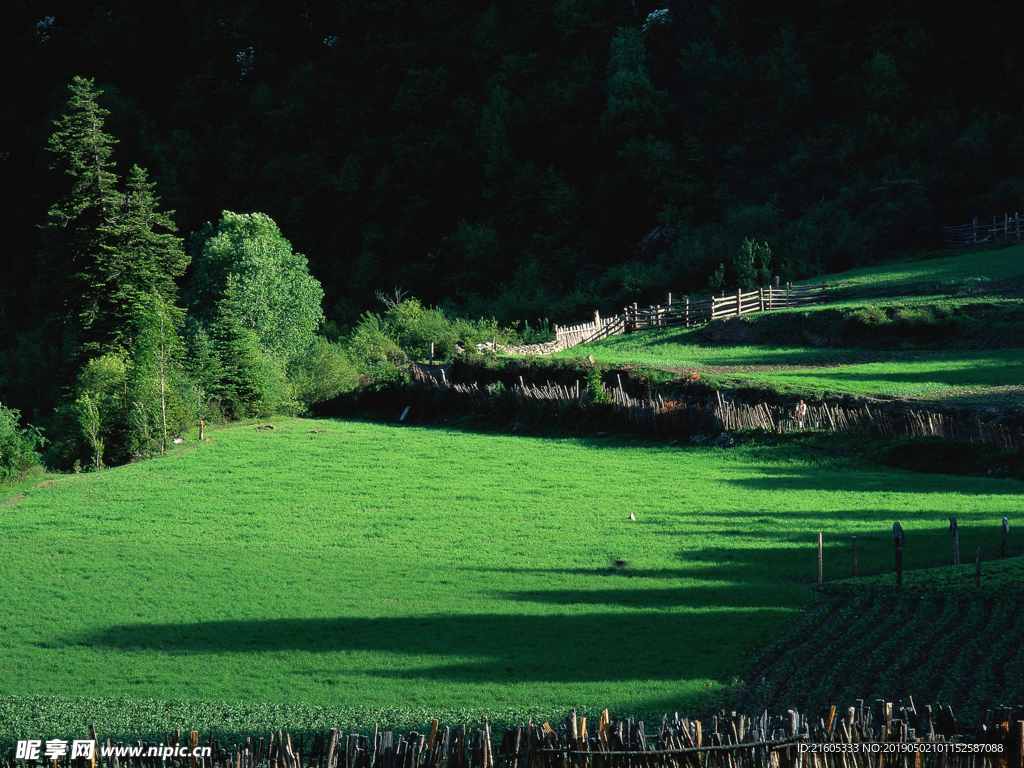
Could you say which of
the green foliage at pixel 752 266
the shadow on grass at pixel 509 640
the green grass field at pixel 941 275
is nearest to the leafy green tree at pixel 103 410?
the shadow on grass at pixel 509 640

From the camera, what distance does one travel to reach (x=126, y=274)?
50.4 m

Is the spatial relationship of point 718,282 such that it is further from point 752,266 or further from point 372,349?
point 372,349

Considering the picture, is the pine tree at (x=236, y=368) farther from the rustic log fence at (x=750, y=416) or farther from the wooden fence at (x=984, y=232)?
the wooden fence at (x=984, y=232)

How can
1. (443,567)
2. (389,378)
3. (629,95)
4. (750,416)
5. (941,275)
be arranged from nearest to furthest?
(443,567) → (750,416) → (389,378) → (941,275) → (629,95)

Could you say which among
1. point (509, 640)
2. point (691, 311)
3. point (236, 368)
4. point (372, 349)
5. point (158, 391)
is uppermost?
point (691, 311)

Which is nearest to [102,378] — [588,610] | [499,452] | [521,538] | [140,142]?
[499,452]

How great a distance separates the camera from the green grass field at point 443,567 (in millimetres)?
16391

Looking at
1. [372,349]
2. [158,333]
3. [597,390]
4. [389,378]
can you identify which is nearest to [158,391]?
[158,333]

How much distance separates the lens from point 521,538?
2481cm

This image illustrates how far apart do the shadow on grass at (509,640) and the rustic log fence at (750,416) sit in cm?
1470

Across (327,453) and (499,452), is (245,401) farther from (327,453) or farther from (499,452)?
(499,452)

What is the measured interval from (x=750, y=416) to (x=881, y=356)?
12362 mm

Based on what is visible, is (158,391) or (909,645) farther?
(158,391)

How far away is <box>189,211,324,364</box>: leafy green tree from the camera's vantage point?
56406 millimetres
